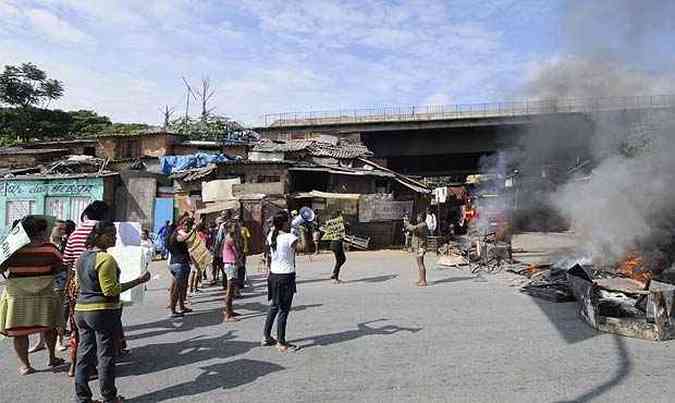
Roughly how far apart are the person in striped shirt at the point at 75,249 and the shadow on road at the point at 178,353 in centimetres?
55

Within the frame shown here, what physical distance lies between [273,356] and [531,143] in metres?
21.6

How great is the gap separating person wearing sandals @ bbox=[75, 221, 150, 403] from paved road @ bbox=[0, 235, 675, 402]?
43 cm

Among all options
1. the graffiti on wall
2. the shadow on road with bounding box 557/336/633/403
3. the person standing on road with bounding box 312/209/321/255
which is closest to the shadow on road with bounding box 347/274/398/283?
the shadow on road with bounding box 557/336/633/403

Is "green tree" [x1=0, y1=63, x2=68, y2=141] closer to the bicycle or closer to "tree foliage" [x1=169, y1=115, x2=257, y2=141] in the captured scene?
"tree foliage" [x1=169, y1=115, x2=257, y2=141]

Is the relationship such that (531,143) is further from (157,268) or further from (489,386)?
(489,386)

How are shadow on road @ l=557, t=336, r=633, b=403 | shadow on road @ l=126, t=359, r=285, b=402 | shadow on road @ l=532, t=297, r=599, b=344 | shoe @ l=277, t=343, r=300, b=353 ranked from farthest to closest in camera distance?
shadow on road @ l=532, t=297, r=599, b=344, shoe @ l=277, t=343, r=300, b=353, shadow on road @ l=126, t=359, r=285, b=402, shadow on road @ l=557, t=336, r=633, b=403

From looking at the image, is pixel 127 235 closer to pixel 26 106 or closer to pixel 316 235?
pixel 316 235

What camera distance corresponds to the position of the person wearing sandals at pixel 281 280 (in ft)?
19.3

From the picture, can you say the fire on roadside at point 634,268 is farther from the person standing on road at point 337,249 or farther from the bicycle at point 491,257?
the person standing on road at point 337,249

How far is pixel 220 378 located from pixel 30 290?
2103 mm

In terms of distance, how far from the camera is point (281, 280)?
5859 mm

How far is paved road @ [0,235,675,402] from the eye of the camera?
4590mm

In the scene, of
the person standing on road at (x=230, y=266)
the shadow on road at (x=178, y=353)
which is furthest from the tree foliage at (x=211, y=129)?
the shadow on road at (x=178, y=353)

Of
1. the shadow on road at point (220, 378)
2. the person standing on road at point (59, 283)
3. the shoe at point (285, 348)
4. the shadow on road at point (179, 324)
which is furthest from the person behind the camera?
the shadow on road at point (179, 324)
